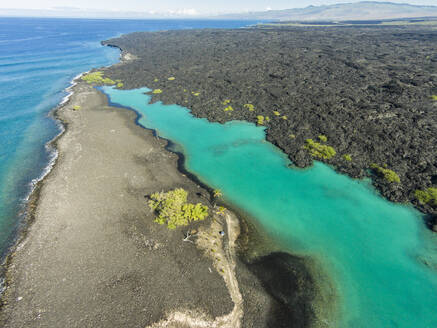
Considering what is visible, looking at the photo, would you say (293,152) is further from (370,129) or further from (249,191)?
(370,129)

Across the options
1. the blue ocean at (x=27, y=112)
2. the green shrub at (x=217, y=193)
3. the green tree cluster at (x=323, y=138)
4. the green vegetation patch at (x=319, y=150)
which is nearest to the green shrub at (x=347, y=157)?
the green vegetation patch at (x=319, y=150)

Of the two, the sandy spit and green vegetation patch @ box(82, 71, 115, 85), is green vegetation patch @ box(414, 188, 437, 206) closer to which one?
the sandy spit

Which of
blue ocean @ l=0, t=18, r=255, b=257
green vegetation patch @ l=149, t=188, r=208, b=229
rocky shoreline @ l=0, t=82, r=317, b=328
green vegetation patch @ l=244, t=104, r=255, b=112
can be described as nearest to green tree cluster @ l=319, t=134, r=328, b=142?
green vegetation patch @ l=244, t=104, r=255, b=112

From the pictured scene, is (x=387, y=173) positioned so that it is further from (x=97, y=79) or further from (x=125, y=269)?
(x=97, y=79)

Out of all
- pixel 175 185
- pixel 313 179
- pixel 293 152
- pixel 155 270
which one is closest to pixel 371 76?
pixel 293 152

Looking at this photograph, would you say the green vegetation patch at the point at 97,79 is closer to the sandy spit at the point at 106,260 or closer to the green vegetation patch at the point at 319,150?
the sandy spit at the point at 106,260
